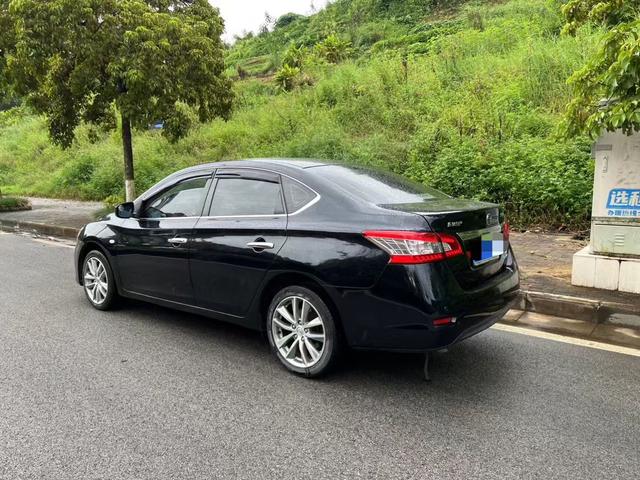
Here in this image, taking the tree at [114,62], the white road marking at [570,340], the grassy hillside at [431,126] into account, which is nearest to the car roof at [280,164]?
the white road marking at [570,340]

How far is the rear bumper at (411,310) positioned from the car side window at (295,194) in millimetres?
783

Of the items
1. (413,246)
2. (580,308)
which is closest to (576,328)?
(580,308)

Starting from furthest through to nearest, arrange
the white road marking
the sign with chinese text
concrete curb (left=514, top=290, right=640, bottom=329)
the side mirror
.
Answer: the sign with chinese text < the side mirror < concrete curb (left=514, top=290, right=640, bottom=329) < the white road marking

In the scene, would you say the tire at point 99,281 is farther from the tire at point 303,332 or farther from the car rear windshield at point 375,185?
the car rear windshield at point 375,185

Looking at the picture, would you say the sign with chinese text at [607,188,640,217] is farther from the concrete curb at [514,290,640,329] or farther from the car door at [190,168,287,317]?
the car door at [190,168,287,317]

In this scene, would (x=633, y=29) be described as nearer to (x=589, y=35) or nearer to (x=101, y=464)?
(x=101, y=464)

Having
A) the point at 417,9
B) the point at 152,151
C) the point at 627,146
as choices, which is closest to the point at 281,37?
the point at 417,9

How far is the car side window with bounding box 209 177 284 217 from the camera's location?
4.18 metres

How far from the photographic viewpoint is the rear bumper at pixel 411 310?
3.38 metres

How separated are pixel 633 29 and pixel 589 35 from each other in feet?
27.7

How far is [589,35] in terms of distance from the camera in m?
12.3

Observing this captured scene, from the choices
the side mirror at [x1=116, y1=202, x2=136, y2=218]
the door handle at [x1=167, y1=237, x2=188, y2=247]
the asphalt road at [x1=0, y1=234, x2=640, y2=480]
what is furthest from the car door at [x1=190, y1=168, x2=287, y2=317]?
the side mirror at [x1=116, y1=202, x2=136, y2=218]

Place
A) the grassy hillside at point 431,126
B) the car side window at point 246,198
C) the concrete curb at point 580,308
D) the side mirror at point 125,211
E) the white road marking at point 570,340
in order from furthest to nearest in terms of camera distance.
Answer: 1. the grassy hillside at point 431,126
2. the side mirror at point 125,211
3. the concrete curb at point 580,308
4. the white road marking at point 570,340
5. the car side window at point 246,198

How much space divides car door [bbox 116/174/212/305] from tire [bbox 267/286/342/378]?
0.98 meters
